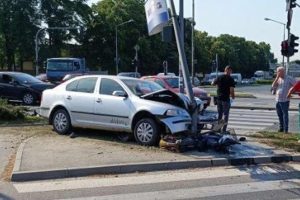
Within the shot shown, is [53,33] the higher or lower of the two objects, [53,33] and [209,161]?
the higher

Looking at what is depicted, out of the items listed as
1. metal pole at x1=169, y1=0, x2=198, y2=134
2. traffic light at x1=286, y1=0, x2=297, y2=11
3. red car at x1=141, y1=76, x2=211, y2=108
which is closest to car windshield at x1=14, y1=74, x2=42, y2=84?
red car at x1=141, y1=76, x2=211, y2=108

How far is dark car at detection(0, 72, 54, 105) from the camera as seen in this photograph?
22.3m

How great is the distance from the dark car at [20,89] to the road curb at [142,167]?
1407 cm

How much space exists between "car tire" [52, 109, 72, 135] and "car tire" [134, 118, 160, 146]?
2182 mm

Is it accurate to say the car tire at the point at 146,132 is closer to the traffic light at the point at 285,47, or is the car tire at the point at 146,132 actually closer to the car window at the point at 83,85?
the car window at the point at 83,85

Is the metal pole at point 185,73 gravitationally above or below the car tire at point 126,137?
above

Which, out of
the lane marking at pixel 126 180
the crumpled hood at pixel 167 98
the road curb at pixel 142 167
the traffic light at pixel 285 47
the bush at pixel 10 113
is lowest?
the lane marking at pixel 126 180

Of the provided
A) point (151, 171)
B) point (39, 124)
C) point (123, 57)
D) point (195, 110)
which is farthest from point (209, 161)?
point (123, 57)

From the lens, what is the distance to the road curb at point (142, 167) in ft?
27.5

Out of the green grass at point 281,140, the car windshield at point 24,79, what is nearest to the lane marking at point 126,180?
the green grass at point 281,140

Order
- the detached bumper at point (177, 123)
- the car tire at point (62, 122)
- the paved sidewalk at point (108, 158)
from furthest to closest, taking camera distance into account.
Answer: the car tire at point (62, 122), the detached bumper at point (177, 123), the paved sidewalk at point (108, 158)

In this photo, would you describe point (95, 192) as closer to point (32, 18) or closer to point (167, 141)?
point (167, 141)

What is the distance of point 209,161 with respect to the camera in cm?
946

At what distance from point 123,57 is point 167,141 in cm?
6262
